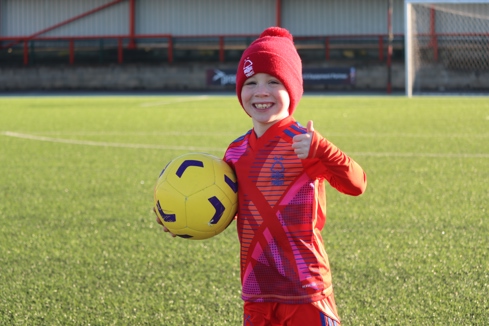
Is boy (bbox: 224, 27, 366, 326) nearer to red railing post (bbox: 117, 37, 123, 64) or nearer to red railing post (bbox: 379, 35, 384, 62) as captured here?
red railing post (bbox: 379, 35, 384, 62)

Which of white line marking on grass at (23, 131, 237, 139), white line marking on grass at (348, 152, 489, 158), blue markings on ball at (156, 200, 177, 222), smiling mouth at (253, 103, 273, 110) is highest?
smiling mouth at (253, 103, 273, 110)

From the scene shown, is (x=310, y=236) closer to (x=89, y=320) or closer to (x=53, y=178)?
(x=89, y=320)

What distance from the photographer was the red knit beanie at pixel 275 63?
249 centimetres

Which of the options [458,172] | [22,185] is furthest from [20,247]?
[458,172]

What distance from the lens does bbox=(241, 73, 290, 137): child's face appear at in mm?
2488

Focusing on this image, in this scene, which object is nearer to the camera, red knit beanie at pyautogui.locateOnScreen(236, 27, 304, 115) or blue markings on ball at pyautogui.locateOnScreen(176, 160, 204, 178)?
red knit beanie at pyautogui.locateOnScreen(236, 27, 304, 115)

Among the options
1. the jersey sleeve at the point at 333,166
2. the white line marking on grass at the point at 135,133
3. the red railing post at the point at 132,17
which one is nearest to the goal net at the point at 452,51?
the white line marking on grass at the point at 135,133

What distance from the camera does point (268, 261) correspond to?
7.99 feet

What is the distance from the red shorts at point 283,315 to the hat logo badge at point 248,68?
2.41 ft

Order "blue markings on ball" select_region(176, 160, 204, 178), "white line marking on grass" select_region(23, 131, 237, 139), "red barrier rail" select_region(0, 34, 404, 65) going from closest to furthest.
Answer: "blue markings on ball" select_region(176, 160, 204, 178) → "white line marking on grass" select_region(23, 131, 237, 139) → "red barrier rail" select_region(0, 34, 404, 65)

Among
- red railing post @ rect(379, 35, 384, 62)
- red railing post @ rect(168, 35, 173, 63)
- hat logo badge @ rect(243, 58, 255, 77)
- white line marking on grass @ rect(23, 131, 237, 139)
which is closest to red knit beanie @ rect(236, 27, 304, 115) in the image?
hat logo badge @ rect(243, 58, 255, 77)

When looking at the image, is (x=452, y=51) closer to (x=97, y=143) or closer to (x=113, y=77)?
(x=113, y=77)

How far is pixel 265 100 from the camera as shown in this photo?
2490mm

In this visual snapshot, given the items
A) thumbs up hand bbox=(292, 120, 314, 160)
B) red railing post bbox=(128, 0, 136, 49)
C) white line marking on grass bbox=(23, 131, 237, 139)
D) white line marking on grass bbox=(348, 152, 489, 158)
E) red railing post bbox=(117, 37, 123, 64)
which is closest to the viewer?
thumbs up hand bbox=(292, 120, 314, 160)
